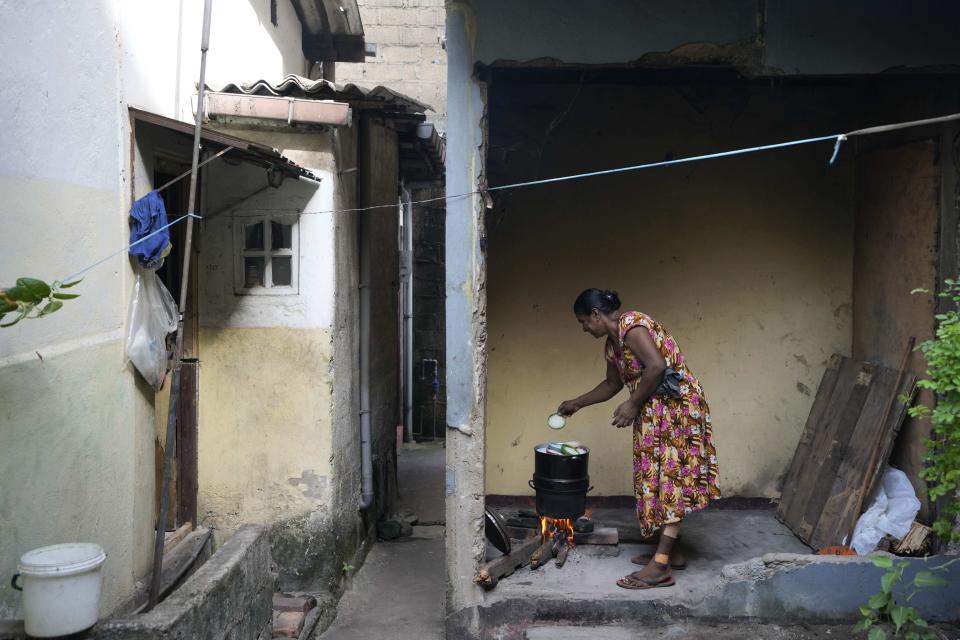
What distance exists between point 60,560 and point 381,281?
5318mm

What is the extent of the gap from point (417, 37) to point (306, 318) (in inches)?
299

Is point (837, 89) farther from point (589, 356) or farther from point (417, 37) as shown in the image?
point (417, 37)

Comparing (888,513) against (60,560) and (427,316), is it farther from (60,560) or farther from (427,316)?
(427,316)

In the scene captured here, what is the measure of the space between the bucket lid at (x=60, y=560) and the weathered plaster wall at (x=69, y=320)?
0.19 m

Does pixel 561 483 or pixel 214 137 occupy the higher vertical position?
pixel 214 137

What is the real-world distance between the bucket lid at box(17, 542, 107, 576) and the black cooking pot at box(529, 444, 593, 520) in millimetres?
2939

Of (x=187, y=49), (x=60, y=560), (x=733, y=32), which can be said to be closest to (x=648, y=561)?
(x=733, y=32)

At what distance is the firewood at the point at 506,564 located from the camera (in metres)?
5.32


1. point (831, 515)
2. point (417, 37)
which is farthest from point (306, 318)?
point (417, 37)

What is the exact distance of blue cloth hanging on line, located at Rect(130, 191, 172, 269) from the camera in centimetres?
466

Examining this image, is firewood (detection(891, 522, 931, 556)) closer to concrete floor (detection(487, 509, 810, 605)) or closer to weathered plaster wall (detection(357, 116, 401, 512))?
concrete floor (detection(487, 509, 810, 605))

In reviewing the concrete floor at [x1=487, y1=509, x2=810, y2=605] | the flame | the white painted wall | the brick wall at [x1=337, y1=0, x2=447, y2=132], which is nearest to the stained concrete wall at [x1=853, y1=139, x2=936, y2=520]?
the concrete floor at [x1=487, y1=509, x2=810, y2=605]

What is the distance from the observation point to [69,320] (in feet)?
13.5

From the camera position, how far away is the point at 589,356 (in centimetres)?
714
